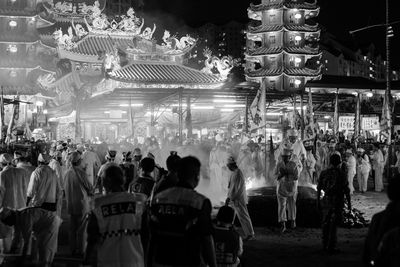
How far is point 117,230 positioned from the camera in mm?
4953

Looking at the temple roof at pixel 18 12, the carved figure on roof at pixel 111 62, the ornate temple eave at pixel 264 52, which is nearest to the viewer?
the carved figure on roof at pixel 111 62

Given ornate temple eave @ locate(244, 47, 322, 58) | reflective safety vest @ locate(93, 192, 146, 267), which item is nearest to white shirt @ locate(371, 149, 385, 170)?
reflective safety vest @ locate(93, 192, 146, 267)

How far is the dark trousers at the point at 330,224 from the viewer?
975 cm

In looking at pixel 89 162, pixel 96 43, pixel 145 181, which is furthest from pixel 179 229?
pixel 96 43

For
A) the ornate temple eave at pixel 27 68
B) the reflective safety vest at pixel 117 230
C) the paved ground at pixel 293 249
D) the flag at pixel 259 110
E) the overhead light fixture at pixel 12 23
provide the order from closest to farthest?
the reflective safety vest at pixel 117 230 → the paved ground at pixel 293 249 → the flag at pixel 259 110 → the ornate temple eave at pixel 27 68 → the overhead light fixture at pixel 12 23

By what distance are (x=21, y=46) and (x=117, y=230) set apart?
37082 millimetres

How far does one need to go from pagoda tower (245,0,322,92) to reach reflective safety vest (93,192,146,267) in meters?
40.9

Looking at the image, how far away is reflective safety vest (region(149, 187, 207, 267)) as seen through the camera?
4523 mm

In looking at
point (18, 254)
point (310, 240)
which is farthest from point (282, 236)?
point (18, 254)

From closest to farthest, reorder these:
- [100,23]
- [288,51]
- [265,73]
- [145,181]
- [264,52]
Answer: [145,181]
[100,23]
[288,51]
[265,73]
[264,52]

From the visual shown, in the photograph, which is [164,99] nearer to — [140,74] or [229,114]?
[140,74]

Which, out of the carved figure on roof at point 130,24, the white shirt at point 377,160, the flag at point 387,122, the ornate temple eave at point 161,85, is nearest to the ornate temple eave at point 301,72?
the carved figure on roof at point 130,24

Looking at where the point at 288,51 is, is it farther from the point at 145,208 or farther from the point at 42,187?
the point at 145,208

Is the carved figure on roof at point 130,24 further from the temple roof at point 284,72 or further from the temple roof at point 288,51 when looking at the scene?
the temple roof at point 288,51
